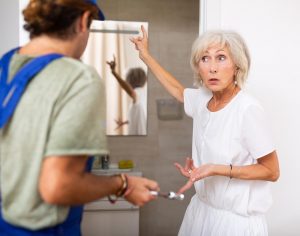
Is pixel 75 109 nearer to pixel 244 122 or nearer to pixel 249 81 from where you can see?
pixel 244 122

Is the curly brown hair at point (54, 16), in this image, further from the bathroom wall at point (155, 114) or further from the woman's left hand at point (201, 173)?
the bathroom wall at point (155, 114)

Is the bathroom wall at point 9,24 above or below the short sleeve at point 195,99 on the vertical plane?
above

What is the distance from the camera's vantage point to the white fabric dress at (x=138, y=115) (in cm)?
287

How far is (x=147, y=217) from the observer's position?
3.08m

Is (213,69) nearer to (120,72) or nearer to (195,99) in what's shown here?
(195,99)

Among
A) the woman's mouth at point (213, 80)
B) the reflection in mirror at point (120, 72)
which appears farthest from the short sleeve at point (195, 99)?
the reflection in mirror at point (120, 72)

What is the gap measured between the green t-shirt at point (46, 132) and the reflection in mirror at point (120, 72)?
2.09 meters

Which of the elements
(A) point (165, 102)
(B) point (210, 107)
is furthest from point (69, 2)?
(A) point (165, 102)

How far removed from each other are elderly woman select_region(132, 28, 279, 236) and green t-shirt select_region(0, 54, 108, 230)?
1.90 ft

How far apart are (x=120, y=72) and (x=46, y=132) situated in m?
2.18

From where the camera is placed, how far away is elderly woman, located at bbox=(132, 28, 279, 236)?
119 centimetres

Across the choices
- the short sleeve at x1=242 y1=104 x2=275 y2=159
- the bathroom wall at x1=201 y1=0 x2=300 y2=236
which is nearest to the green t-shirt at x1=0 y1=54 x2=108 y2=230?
the short sleeve at x1=242 y1=104 x2=275 y2=159

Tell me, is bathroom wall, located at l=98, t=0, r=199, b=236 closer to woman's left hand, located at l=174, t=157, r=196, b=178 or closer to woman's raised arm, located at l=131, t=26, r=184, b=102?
woman's raised arm, located at l=131, t=26, r=184, b=102

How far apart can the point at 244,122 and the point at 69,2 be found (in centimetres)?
Result: 74
